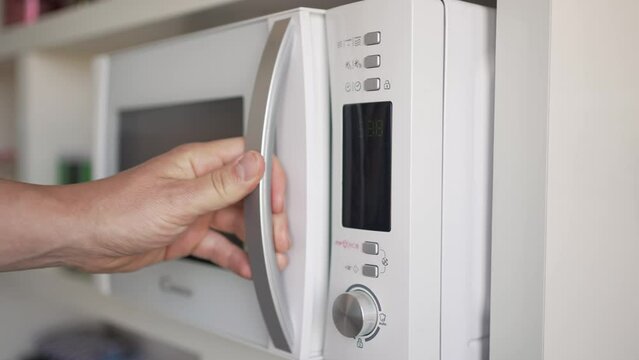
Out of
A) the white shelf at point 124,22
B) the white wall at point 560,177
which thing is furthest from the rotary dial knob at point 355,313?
the white shelf at point 124,22

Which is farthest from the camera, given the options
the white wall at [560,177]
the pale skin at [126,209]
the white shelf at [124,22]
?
the white shelf at [124,22]

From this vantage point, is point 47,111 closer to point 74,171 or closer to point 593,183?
point 74,171

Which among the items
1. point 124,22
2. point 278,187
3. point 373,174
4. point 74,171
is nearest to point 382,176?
point 373,174

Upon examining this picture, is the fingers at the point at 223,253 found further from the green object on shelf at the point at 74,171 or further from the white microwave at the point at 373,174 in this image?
the green object on shelf at the point at 74,171

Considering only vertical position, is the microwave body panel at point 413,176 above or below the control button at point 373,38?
below

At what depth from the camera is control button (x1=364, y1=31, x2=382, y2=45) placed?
21.4 inches

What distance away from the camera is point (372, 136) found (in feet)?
1.83

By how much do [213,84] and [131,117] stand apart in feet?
0.75

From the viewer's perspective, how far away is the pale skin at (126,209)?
64 cm

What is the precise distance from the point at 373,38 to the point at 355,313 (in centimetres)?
23

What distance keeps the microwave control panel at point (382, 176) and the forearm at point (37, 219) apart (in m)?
0.28

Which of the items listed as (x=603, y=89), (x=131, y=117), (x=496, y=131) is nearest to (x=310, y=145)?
(x=496, y=131)

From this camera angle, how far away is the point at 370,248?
0.56 metres

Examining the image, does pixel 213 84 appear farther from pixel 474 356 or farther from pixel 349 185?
pixel 474 356
